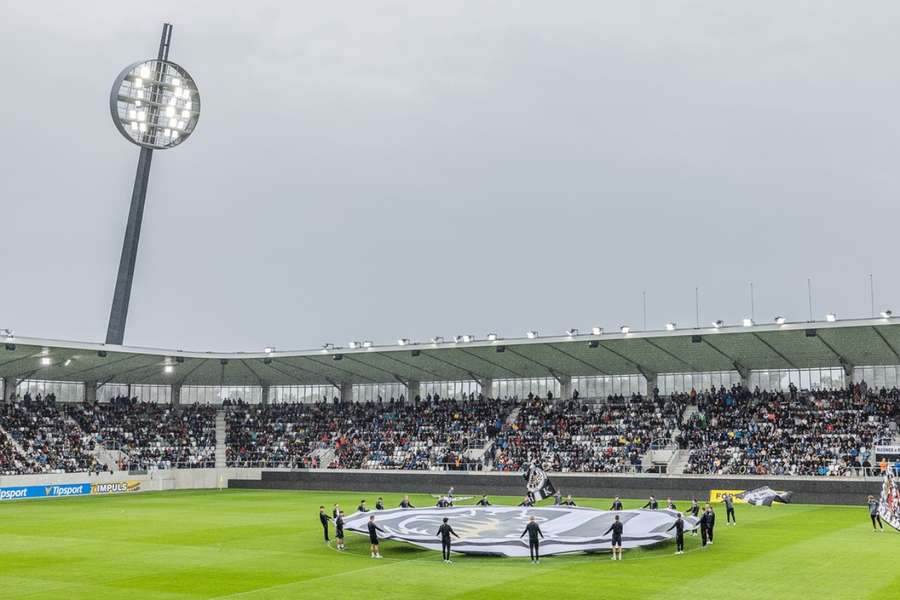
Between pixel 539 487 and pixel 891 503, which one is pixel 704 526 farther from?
pixel 539 487

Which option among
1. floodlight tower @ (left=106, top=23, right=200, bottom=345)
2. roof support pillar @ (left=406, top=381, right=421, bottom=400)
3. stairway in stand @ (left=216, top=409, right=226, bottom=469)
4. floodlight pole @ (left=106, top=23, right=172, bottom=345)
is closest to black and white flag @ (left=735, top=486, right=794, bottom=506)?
roof support pillar @ (left=406, top=381, right=421, bottom=400)

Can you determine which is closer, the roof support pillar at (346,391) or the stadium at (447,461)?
the stadium at (447,461)

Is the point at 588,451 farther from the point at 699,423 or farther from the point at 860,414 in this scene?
the point at 860,414

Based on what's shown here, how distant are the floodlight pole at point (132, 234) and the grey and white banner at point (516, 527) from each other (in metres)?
49.3

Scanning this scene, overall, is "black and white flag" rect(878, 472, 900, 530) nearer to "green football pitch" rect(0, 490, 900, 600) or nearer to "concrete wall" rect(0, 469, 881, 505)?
"green football pitch" rect(0, 490, 900, 600)

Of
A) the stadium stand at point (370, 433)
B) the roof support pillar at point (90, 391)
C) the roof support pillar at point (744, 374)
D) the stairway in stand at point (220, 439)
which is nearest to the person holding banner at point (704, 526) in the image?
the stadium stand at point (370, 433)

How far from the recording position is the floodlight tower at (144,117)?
243ft

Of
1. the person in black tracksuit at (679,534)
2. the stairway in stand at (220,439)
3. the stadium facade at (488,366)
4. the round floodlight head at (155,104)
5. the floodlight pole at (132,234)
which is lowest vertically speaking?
the person in black tracksuit at (679,534)

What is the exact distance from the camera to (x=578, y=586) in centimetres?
2339

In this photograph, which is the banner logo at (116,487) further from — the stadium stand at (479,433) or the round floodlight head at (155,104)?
the round floodlight head at (155,104)

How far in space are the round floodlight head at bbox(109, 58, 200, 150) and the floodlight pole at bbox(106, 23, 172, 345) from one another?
956 millimetres

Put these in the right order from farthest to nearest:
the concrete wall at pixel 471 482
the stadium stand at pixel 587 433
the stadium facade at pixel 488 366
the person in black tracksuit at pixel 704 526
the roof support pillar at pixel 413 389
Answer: the roof support pillar at pixel 413 389 → the stadium stand at pixel 587 433 → the stadium facade at pixel 488 366 → the concrete wall at pixel 471 482 → the person in black tracksuit at pixel 704 526

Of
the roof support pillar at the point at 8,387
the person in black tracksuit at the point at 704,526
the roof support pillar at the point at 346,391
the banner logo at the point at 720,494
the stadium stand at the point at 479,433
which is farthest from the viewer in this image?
the roof support pillar at the point at 346,391

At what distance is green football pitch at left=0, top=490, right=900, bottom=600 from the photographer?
2288 centimetres
